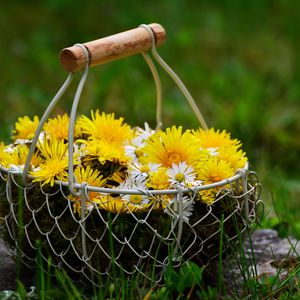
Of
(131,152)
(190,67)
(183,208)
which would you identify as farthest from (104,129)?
(190,67)

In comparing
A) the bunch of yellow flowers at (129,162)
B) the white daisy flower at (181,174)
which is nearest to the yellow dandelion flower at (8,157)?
the bunch of yellow flowers at (129,162)

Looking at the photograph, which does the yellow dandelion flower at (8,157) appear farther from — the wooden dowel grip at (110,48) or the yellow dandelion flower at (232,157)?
the yellow dandelion flower at (232,157)

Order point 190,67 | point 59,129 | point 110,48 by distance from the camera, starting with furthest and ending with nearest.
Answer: point 190,67, point 59,129, point 110,48

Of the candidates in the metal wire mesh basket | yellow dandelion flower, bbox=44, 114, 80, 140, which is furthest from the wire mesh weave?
yellow dandelion flower, bbox=44, 114, 80, 140

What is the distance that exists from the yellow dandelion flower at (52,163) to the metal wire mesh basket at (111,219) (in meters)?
0.02

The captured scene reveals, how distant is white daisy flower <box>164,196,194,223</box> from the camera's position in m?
1.39

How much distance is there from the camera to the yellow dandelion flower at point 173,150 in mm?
1466

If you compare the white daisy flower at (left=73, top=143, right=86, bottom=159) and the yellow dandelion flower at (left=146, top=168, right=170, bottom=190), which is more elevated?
the white daisy flower at (left=73, top=143, right=86, bottom=159)

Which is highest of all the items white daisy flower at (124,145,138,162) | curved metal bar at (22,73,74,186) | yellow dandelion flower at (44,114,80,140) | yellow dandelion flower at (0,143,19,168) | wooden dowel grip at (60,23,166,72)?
wooden dowel grip at (60,23,166,72)

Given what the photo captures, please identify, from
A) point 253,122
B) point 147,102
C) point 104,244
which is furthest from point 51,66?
point 104,244

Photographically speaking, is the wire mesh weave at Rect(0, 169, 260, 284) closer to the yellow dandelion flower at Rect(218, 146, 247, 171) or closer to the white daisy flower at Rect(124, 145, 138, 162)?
the yellow dandelion flower at Rect(218, 146, 247, 171)

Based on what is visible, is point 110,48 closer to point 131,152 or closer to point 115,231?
point 131,152

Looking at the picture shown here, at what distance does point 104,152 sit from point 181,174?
171 mm

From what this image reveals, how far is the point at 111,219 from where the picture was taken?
4.64 feet
